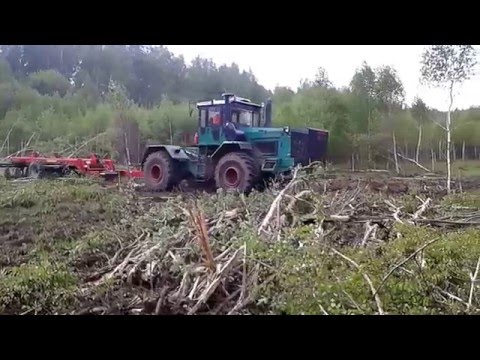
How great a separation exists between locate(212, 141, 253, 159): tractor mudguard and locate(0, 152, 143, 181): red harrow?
17.6 inches

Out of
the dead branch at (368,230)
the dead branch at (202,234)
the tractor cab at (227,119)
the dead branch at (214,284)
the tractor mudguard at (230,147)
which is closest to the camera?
the dead branch at (214,284)

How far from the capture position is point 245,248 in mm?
1982

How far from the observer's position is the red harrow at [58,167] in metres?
2.43

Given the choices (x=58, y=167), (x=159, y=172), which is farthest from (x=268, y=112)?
(x=58, y=167)

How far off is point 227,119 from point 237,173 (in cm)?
32

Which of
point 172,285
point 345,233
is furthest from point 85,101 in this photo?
point 345,233

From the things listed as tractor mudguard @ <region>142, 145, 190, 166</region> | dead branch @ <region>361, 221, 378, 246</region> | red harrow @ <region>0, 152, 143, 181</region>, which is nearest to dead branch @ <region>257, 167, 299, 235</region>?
dead branch @ <region>361, 221, 378, 246</region>

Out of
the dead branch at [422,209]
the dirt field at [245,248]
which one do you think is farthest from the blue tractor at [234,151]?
the dead branch at [422,209]

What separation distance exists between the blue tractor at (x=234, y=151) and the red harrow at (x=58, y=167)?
192mm

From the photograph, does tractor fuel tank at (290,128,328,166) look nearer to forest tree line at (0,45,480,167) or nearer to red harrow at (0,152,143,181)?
forest tree line at (0,45,480,167)

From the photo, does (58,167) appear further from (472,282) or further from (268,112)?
(472,282)

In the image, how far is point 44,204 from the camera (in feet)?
7.89

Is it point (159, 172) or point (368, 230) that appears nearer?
point (368, 230)

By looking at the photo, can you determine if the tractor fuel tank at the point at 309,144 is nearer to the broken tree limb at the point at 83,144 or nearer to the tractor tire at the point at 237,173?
the tractor tire at the point at 237,173
